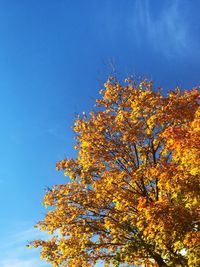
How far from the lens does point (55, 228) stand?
26.1 meters

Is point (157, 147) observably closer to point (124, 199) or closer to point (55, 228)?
point (124, 199)

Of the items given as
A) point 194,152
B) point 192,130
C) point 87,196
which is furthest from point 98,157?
point 194,152

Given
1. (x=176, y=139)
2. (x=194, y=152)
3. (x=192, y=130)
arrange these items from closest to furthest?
(x=194, y=152)
(x=176, y=139)
(x=192, y=130)

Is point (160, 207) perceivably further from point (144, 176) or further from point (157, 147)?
point (157, 147)

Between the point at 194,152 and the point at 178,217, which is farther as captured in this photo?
the point at 178,217

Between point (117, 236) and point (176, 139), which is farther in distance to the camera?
point (117, 236)

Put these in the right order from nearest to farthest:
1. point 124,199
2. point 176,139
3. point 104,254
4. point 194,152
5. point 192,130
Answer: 1. point 194,152
2. point 176,139
3. point 192,130
4. point 124,199
5. point 104,254

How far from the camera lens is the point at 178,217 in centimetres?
1988

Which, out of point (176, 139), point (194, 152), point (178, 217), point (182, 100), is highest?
point (182, 100)

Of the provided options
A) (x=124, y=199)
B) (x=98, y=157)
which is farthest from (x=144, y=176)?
(x=98, y=157)

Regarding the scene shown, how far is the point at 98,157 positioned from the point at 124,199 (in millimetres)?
3809

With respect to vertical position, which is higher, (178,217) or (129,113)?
(129,113)

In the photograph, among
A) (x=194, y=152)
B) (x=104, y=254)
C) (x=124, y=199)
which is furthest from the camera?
(x=104, y=254)

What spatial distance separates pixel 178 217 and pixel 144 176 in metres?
4.25
